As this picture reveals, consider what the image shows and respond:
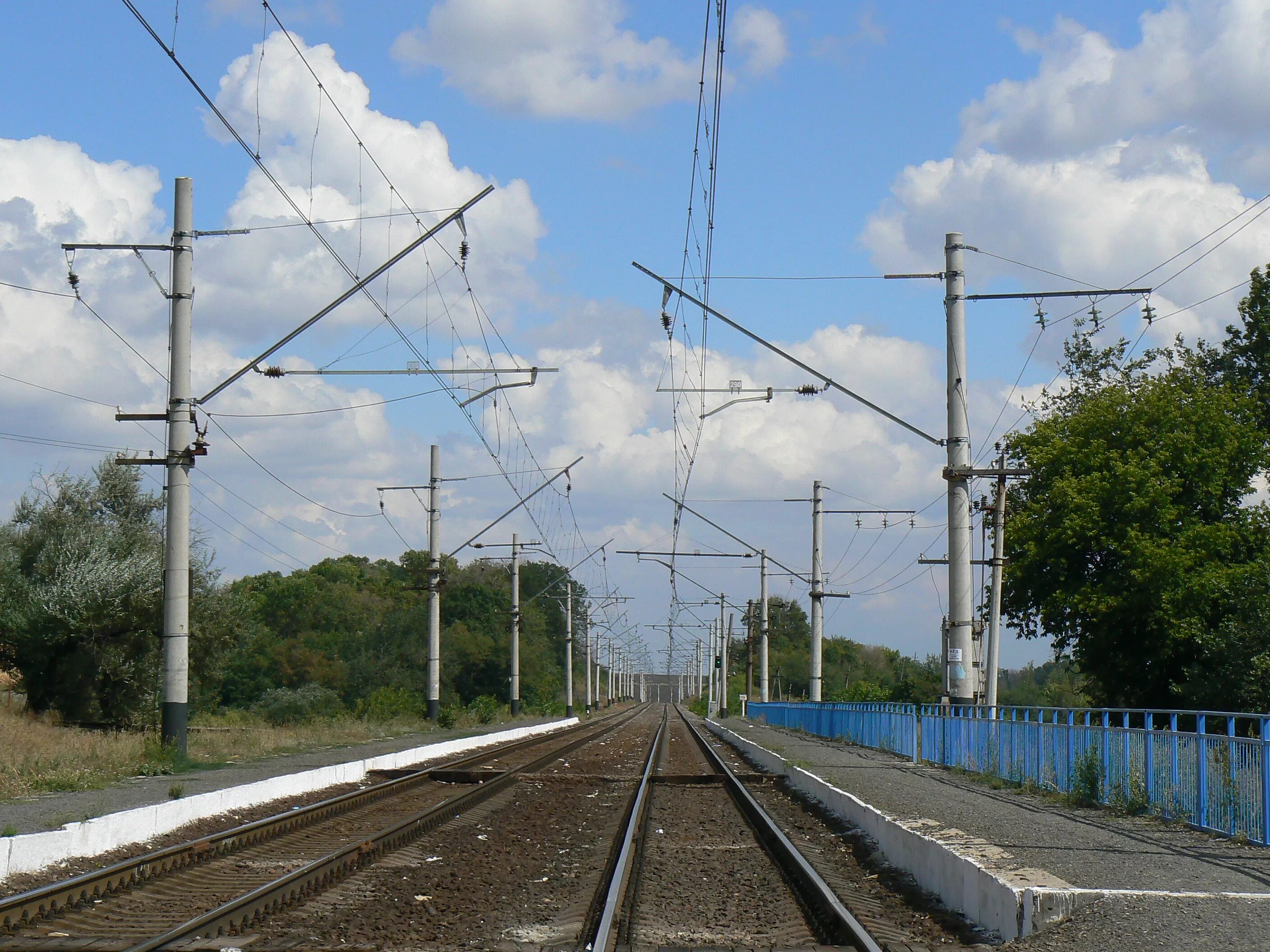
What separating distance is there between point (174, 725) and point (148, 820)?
994 cm

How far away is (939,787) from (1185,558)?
26.4 m

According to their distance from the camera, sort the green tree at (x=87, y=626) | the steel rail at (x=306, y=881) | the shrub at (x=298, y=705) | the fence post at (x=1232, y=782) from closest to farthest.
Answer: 1. the steel rail at (x=306, y=881)
2. the fence post at (x=1232, y=782)
3. the green tree at (x=87, y=626)
4. the shrub at (x=298, y=705)

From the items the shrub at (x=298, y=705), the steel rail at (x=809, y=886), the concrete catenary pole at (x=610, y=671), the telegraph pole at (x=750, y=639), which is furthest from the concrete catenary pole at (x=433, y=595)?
the concrete catenary pole at (x=610, y=671)

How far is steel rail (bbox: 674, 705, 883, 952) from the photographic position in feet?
31.1

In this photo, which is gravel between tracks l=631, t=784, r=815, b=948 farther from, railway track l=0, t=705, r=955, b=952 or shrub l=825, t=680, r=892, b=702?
shrub l=825, t=680, r=892, b=702

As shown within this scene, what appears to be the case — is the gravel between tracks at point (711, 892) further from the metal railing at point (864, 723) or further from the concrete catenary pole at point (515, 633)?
the concrete catenary pole at point (515, 633)

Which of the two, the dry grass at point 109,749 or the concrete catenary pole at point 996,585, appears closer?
the dry grass at point 109,749

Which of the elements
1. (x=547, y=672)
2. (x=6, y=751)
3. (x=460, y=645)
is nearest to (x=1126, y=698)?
(x=6, y=751)

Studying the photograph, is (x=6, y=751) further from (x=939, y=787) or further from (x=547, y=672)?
(x=547, y=672)

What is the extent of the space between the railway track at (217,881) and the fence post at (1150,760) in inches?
347

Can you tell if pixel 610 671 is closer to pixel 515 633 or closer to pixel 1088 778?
pixel 515 633

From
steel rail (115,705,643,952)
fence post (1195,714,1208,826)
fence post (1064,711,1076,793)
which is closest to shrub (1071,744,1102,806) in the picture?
fence post (1064,711,1076,793)

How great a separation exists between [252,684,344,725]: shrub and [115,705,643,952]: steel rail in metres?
44.6

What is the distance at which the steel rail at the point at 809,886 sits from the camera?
949 centimetres
